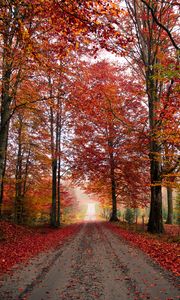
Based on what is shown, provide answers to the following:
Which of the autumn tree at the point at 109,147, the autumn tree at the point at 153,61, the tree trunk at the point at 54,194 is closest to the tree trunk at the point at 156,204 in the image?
the autumn tree at the point at 153,61

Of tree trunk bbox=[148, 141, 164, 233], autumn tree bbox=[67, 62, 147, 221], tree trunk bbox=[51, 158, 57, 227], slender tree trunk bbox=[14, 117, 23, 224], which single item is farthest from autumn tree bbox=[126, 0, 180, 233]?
slender tree trunk bbox=[14, 117, 23, 224]

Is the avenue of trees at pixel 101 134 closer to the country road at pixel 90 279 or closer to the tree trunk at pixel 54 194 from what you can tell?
the tree trunk at pixel 54 194

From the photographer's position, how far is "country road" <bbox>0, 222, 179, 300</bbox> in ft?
17.0

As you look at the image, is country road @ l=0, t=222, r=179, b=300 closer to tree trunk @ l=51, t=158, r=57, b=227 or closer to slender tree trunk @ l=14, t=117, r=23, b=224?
slender tree trunk @ l=14, t=117, r=23, b=224

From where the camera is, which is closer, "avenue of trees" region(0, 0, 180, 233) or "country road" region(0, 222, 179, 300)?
"country road" region(0, 222, 179, 300)

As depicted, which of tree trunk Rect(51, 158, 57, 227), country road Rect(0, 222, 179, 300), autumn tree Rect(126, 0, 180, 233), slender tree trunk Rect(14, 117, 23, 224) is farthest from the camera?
tree trunk Rect(51, 158, 57, 227)

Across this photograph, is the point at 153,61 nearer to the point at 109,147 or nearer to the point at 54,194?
the point at 109,147

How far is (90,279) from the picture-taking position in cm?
623

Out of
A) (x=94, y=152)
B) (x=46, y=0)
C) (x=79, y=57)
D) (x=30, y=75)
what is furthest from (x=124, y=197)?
(x=46, y=0)

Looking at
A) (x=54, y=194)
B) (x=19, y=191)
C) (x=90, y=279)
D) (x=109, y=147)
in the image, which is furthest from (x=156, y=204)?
(x=19, y=191)

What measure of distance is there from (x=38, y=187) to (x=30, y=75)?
549 inches

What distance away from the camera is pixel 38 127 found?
74.4 ft

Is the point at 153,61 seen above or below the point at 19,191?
above

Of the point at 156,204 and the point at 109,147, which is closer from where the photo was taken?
the point at 156,204
